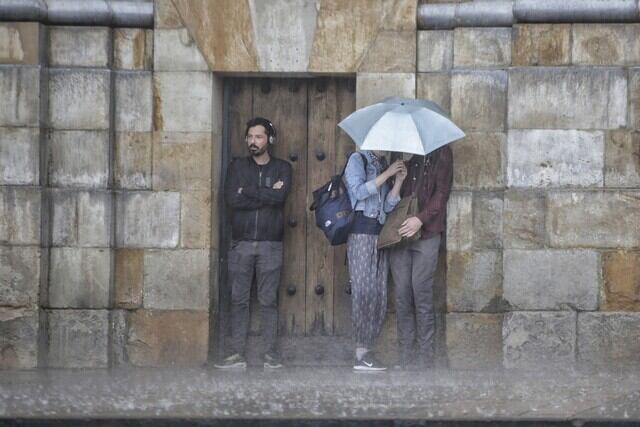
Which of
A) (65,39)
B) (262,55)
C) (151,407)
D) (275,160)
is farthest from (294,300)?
(151,407)

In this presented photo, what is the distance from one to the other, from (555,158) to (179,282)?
327 cm

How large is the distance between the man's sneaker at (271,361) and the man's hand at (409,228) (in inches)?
61.8

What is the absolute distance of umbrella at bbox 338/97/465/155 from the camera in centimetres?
1195

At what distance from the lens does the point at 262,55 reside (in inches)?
511

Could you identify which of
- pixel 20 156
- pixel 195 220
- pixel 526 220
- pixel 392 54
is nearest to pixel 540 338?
pixel 526 220

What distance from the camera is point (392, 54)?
1290 cm

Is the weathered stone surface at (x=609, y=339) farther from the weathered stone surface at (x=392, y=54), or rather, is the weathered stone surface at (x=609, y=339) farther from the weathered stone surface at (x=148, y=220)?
the weathered stone surface at (x=148, y=220)

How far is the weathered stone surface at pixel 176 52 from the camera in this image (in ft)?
42.6

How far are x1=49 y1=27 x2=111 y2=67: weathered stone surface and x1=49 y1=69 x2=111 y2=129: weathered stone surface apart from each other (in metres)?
0.08

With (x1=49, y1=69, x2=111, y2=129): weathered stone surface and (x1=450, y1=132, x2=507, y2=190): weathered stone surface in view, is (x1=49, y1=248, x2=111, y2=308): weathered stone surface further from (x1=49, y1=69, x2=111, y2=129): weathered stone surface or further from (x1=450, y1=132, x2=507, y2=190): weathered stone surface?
(x1=450, y1=132, x2=507, y2=190): weathered stone surface

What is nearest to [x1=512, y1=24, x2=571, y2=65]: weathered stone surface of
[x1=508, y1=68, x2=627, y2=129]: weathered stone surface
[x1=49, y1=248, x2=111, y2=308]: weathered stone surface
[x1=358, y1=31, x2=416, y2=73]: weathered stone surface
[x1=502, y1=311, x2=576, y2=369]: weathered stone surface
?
[x1=508, y1=68, x2=627, y2=129]: weathered stone surface

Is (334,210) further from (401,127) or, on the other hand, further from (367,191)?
(401,127)

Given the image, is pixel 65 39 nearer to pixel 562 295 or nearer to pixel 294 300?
pixel 294 300

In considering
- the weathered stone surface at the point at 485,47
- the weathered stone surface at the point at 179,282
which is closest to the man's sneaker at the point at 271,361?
the weathered stone surface at the point at 179,282
